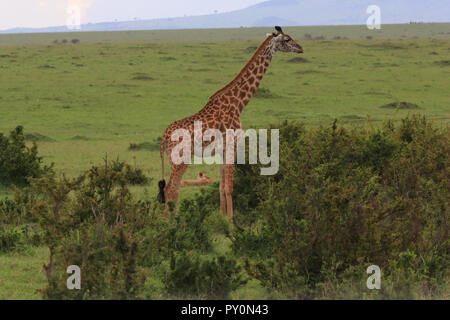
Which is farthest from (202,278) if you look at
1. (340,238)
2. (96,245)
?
(340,238)

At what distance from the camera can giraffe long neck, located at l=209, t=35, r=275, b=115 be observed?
8945 mm

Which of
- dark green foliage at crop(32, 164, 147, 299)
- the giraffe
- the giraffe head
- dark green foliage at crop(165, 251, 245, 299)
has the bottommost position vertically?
dark green foliage at crop(165, 251, 245, 299)

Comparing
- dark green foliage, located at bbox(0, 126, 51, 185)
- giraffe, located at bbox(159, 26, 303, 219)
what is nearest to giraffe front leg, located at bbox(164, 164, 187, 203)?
giraffe, located at bbox(159, 26, 303, 219)

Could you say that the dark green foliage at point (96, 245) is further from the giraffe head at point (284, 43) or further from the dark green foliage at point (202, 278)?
the giraffe head at point (284, 43)

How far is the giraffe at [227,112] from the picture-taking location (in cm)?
866

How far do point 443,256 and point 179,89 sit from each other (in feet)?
77.9

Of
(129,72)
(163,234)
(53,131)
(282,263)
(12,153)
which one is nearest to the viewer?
(282,263)

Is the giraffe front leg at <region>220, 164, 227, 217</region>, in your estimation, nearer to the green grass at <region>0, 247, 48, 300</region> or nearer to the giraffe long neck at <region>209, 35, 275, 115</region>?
the giraffe long neck at <region>209, 35, 275, 115</region>

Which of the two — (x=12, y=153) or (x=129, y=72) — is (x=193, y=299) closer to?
(x=12, y=153)

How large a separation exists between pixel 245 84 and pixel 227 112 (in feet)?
1.62

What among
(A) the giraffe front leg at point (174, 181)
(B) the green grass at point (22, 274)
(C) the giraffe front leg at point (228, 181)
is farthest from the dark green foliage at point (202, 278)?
(C) the giraffe front leg at point (228, 181)

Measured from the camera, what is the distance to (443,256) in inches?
267
